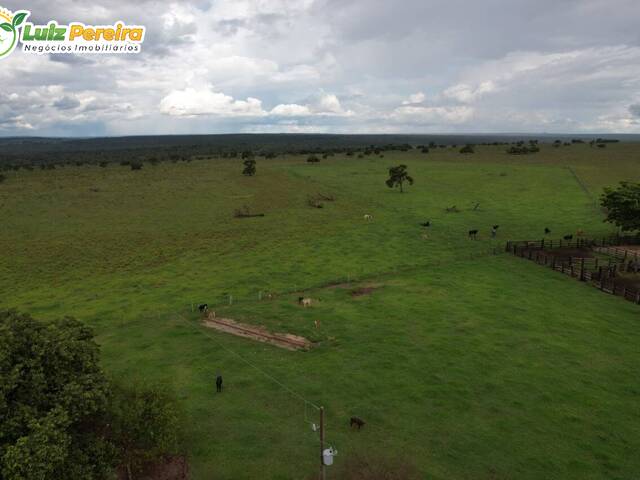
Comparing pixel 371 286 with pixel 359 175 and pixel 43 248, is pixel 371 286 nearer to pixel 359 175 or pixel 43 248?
pixel 43 248

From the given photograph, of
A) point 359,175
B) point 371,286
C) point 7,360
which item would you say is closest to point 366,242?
point 371,286

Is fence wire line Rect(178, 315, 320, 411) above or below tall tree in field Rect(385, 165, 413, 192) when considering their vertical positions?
below

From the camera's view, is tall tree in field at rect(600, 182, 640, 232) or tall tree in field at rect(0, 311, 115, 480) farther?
tall tree in field at rect(600, 182, 640, 232)

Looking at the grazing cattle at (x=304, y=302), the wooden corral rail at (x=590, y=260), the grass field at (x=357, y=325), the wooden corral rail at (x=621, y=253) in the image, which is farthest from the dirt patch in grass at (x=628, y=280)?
the grazing cattle at (x=304, y=302)

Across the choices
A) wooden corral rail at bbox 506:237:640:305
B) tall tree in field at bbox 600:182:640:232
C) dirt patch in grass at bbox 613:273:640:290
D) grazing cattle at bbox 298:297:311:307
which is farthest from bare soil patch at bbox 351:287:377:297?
tall tree in field at bbox 600:182:640:232

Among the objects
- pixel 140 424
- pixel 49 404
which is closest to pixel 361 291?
pixel 140 424

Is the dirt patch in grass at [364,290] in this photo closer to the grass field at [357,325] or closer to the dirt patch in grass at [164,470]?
the grass field at [357,325]

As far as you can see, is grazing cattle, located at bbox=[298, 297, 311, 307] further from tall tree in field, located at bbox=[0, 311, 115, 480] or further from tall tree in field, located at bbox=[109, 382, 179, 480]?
tall tree in field, located at bbox=[0, 311, 115, 480]
